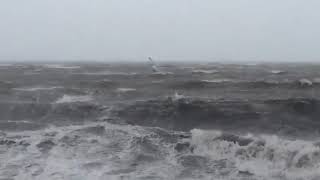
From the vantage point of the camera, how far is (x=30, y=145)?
42.0 ft

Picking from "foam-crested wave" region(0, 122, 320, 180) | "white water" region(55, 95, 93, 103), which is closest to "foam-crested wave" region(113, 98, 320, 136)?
"foam-crested wave" region(0, 122, 320, 180)

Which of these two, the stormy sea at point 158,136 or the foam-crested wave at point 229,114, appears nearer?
the stormy sea at point 158,136

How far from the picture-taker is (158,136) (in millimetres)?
13977

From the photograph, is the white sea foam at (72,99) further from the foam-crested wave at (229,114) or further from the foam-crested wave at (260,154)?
the foam-crested wave at (260,154)

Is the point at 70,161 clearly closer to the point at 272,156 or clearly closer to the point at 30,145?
the point at 30,145

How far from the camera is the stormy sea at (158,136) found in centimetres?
1028


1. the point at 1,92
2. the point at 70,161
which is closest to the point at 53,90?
the point at 1,92

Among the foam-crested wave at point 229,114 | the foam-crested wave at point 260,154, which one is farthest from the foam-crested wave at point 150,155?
the foam-crested wave at point 229,114

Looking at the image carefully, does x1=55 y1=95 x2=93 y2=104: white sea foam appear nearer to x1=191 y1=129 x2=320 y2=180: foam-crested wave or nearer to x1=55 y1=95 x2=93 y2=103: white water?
x1=55 y1=95 x2=93 y2=103: white water

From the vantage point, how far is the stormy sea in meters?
10.3

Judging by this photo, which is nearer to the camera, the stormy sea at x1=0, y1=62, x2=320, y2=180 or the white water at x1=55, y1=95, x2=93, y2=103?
the stormy sea at x1=0, y1=62, x2=320, y2=180

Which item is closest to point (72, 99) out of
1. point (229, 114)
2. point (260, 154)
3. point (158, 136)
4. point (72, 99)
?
point (72, 99)

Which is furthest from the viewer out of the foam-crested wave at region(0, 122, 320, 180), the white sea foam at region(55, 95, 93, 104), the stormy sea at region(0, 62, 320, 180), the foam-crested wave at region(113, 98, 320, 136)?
the white sea foam at region(55, 95, 93, 104)

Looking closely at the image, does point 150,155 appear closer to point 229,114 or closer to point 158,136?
point 158,136
